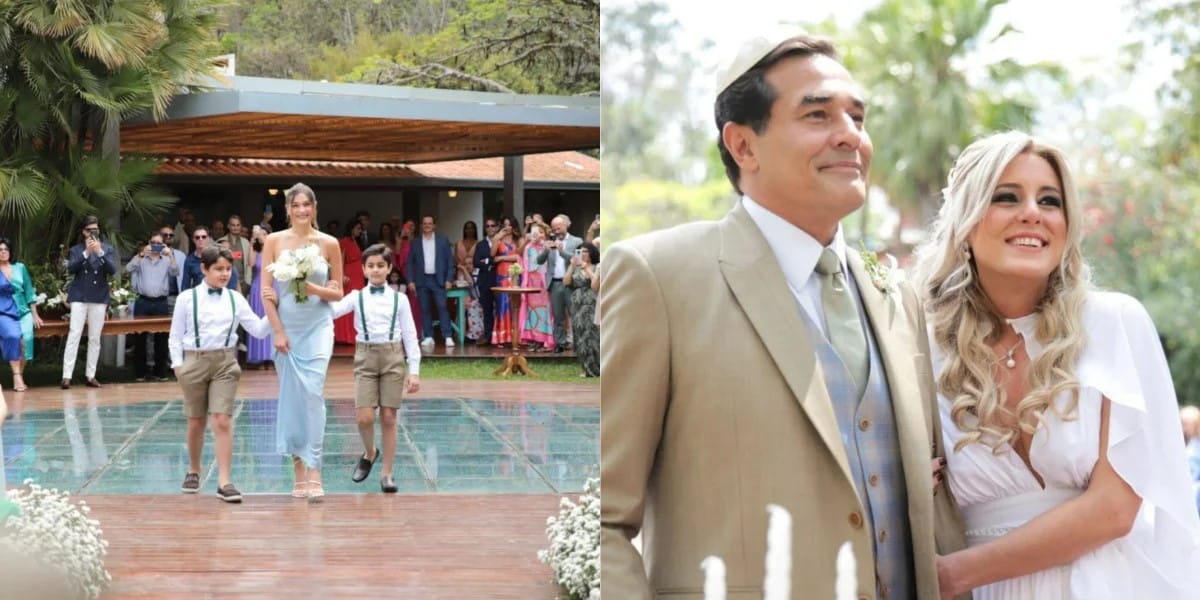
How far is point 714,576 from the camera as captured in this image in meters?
1.77

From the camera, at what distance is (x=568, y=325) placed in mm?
9688

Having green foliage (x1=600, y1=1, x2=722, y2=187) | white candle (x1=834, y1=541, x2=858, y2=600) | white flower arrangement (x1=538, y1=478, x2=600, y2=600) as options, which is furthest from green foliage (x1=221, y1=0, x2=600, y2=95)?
white candle (x1=834, y1=541, x2=858, y2=600)

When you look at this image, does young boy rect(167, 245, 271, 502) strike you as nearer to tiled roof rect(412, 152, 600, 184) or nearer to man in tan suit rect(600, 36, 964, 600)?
man in tan suit rect(600, 36, 964, 600)

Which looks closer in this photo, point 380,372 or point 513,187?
point 380,372

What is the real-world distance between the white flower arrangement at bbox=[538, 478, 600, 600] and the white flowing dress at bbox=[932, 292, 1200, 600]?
7.84ft

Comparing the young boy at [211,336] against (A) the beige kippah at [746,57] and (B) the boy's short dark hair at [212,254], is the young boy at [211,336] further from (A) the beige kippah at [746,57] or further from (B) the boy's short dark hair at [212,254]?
(A) the beige kippah at [746,57]

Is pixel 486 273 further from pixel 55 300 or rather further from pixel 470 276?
pixel 55 300

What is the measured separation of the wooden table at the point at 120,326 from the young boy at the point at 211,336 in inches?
141

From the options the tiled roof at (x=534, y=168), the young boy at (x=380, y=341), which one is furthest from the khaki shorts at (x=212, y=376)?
the tiled roof at (x=534, y=168)

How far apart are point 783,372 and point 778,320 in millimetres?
64

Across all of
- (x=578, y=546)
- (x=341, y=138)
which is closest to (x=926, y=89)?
(x=578, y=546)

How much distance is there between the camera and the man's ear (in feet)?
6.03

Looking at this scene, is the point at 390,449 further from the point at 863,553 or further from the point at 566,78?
the point at 566,78

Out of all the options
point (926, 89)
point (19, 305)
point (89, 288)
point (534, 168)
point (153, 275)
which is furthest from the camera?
point (534, 168)
